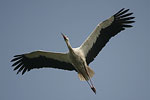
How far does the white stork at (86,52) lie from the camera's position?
8.80m

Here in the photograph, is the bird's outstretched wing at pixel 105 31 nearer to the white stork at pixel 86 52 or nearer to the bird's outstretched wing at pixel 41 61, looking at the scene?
the white stork at pixel 86 52

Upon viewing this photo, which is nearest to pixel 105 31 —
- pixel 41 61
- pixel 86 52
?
pixel 86 52

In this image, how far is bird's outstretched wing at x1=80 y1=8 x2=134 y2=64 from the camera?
352 inches

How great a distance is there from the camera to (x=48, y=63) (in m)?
9.46

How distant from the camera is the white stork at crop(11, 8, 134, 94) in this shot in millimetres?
8805

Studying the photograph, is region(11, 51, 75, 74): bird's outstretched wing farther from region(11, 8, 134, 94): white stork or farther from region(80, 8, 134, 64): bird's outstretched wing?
region(80, 8, 134, 64): bird's outstretched wing

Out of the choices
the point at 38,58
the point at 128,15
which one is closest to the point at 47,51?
the point at 38,58

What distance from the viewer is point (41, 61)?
942 cm

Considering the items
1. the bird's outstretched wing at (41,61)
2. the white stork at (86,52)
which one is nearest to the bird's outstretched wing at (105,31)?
the white stork at (86,52)

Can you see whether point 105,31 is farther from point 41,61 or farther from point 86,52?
point 41,61

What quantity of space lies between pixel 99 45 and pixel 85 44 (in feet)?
1.46

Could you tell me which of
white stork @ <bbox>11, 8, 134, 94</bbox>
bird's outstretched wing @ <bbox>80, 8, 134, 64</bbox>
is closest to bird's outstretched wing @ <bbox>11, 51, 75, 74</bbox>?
white stork @ <bbox>11, 8, 134, 94</bbox>

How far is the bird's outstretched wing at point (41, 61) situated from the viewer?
364 inches

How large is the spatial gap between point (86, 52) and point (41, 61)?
1432 millimetres
